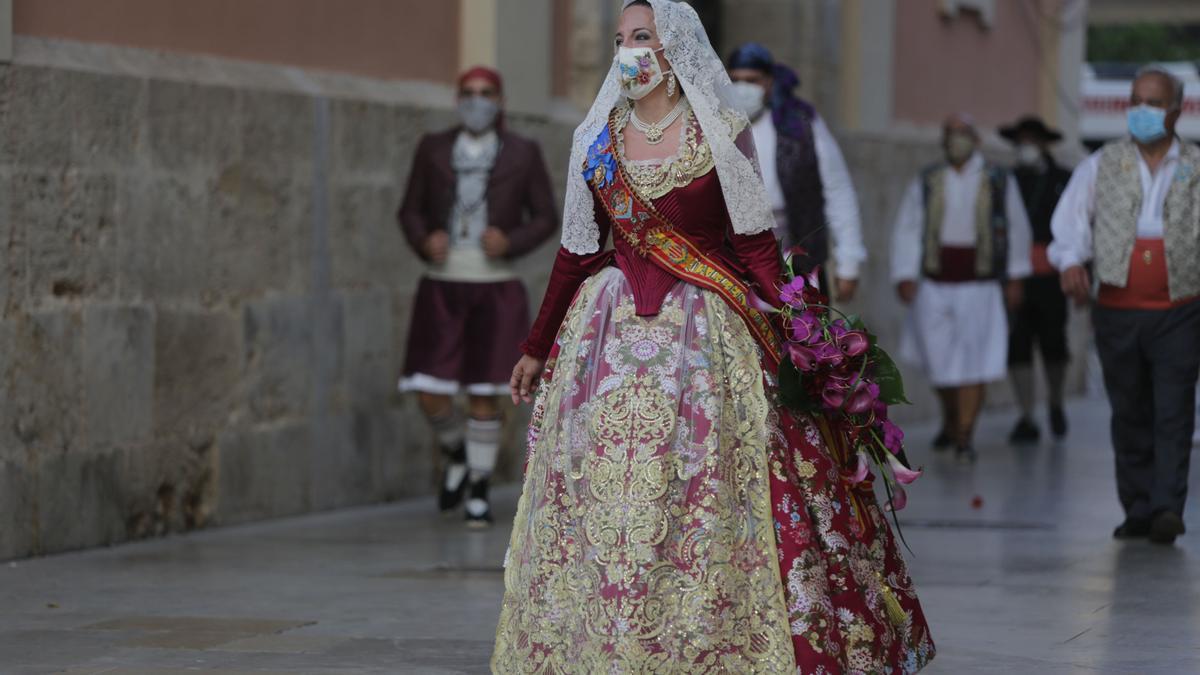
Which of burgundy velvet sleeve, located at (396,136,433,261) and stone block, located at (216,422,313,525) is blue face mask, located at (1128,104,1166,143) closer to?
burgundy velvet sleeve, located at (396,136,433,261)

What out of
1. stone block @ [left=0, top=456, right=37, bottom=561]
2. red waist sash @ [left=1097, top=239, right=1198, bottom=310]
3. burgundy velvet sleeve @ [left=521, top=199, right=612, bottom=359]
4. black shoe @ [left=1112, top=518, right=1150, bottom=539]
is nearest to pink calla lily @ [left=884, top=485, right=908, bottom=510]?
burgundy velvet sleeve @ [left=521, top=199, right=612, bottom=359]

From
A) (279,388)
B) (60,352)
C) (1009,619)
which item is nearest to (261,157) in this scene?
(279,388)

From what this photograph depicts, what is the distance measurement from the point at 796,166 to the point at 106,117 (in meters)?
3.12

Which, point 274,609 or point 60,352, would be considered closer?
point 274,609

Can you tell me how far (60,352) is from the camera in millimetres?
9180

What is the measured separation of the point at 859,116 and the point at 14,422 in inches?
384

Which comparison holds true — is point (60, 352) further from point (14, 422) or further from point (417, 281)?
point (417, 281)

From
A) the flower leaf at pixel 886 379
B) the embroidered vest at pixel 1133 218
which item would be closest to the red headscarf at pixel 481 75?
the embroidered vest at pixel 1133 218

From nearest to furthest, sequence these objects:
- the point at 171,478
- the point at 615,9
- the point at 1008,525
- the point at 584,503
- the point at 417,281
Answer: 1. the point at 584,503
2. the point at 171,478
3. the point at 1008,525
4. the point at 417,281
5. the point at 615,9

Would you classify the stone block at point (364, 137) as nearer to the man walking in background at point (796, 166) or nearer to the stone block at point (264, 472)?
the stone block at point (264, 472)

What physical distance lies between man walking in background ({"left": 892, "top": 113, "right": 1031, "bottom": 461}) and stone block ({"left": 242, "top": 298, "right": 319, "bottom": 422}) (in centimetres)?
464

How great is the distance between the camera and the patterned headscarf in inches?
414

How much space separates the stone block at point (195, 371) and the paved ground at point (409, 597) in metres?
0.52

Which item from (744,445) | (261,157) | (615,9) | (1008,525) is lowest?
(1008,525)
